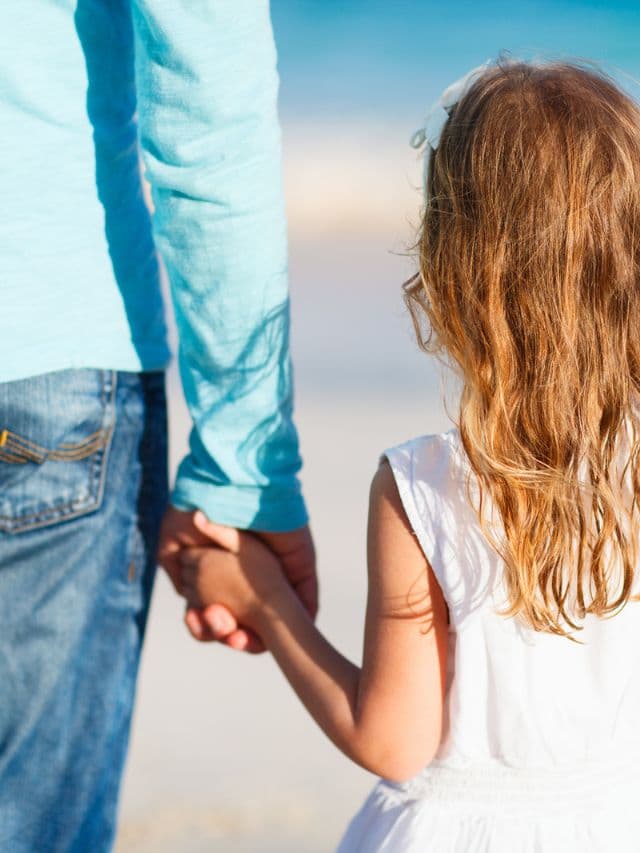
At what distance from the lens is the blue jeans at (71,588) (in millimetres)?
1704

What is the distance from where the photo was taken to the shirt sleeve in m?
1.70

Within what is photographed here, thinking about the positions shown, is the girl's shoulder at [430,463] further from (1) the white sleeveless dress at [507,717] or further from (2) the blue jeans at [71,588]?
(2) the blue jeans at [71,588]

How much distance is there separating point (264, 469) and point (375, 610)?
0.42 meters

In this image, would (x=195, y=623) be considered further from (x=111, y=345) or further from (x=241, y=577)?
(x=111, y=345)

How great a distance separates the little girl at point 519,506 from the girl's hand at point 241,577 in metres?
0.31

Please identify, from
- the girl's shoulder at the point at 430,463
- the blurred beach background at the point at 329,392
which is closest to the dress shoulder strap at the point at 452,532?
the girl's shoulder at the point at 430,463

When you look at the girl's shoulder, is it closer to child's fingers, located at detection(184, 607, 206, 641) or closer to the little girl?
the little girl

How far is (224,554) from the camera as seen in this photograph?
6.40 ft

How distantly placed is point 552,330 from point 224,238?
55 centimetres

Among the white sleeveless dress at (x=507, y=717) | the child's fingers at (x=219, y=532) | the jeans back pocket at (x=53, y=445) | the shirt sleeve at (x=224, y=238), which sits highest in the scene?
the shirt sleeve at (x=224, y=238)

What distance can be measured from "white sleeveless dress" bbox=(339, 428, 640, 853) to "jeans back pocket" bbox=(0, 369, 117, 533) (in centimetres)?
48

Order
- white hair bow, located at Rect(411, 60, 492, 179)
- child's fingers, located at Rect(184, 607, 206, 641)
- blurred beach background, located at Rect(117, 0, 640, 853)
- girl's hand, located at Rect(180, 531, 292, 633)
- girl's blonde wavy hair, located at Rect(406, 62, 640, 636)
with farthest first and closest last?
blurred beach background, located at Rect(117, 0, 640, 853) → child's fingers, located at Rect(184, 607, 206, 641) → girl's hand, located at Rect(180, 531, 292, 633) → white hair bow, located at Rect(411, 60, 492, 179) → girl's blonde wavy hair, located at Rect(406, 62, 640, 636)

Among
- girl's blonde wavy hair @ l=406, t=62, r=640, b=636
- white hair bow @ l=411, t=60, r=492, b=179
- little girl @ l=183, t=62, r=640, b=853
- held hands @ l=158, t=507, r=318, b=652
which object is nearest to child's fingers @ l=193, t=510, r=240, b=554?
held hands @ l=158, t=507, r=318, b=652

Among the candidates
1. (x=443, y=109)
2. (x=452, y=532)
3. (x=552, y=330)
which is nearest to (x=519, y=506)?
(x=452, y=532)
